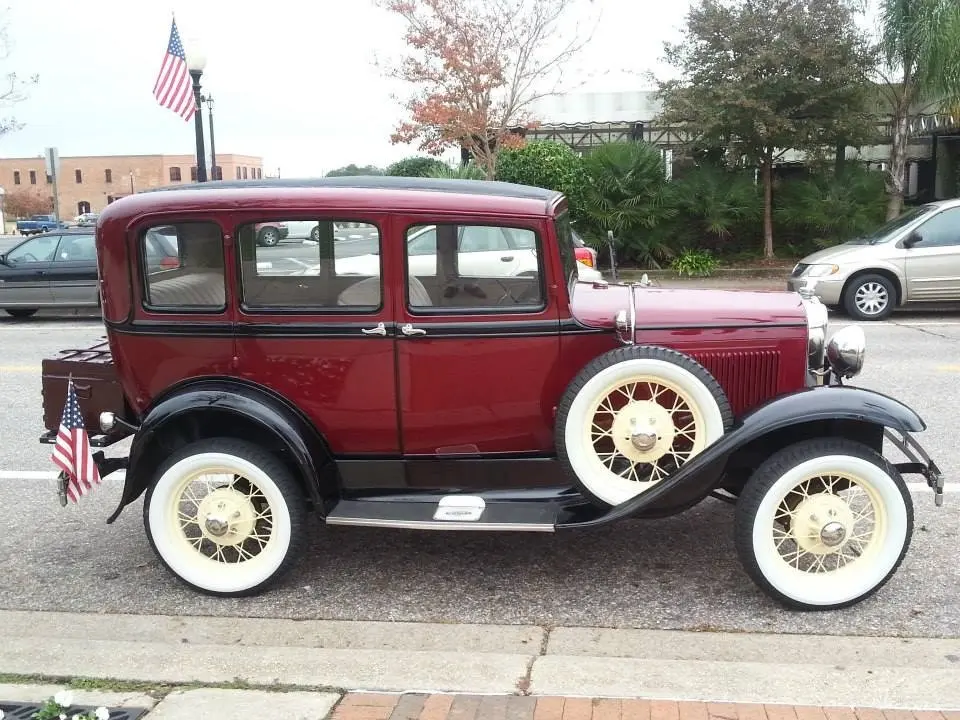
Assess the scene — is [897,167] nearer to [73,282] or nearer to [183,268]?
[73,282]

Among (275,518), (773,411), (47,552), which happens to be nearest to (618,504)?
(773,411)

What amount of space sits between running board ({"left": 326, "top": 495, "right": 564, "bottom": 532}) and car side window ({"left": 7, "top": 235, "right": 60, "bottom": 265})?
11.6 metres

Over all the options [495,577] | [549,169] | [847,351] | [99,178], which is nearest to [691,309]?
[847,351]

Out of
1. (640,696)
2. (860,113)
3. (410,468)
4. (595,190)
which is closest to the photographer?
(640,696)

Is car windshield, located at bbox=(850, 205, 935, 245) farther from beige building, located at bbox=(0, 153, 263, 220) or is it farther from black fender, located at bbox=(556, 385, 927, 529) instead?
beige building, located at bbox=(0, 153, 263, 220)

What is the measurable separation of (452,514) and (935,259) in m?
10.0

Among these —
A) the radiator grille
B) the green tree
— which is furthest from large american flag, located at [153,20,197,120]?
the radiator grille

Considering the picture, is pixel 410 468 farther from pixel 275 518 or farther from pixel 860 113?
pixel 860 113

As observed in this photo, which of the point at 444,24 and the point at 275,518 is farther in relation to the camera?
the point at 444,24

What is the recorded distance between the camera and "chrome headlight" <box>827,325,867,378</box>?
394cm

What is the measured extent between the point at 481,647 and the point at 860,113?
14.7m

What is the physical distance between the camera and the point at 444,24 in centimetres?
1725

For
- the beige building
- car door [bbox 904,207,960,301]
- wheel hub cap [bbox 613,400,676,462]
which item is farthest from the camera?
the beige building

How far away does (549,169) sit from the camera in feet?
56.5
